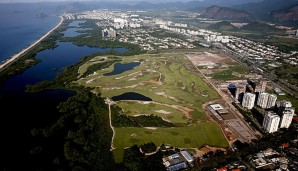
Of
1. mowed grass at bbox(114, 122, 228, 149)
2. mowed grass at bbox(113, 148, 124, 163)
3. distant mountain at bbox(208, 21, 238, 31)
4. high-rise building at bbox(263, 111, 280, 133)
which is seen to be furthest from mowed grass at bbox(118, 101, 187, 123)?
distant mountain at bbox(208, 21, 238, 31)

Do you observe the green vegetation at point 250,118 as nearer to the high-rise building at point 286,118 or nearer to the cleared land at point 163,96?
the high-rise building at point 286,118

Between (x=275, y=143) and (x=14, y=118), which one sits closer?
(x=275, y=143)

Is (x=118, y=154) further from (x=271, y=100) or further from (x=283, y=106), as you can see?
(x=271, y=100)

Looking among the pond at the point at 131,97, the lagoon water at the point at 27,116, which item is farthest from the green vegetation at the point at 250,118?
the lagoon water at the point at 27,116

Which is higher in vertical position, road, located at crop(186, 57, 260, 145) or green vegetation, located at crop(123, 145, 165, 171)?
road, located at crop(186, 57, 260, 145)

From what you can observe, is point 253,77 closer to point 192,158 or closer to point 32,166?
point 192,158

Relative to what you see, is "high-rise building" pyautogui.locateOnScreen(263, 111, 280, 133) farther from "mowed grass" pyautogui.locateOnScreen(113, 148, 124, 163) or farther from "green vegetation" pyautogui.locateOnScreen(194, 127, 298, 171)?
"mowed grass" pyautogui.locateOnScreen(113, 148, 124, 163)

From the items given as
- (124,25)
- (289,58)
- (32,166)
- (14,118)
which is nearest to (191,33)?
(124,25)
